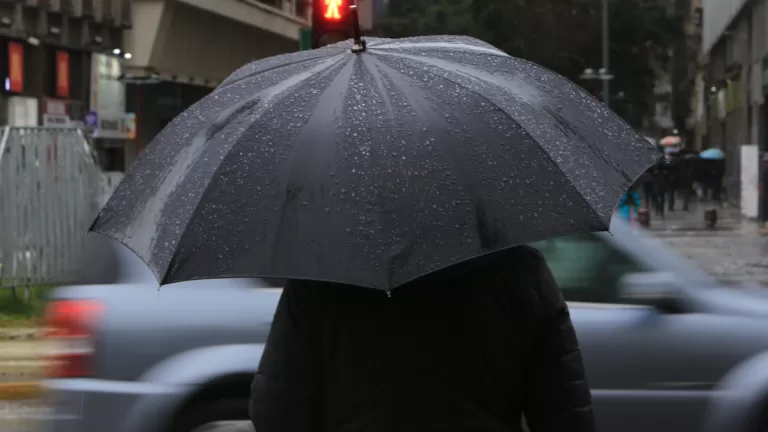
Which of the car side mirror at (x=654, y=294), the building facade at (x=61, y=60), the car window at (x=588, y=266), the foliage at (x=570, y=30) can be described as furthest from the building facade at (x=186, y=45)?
the car side mirror at (x=654, y=294)

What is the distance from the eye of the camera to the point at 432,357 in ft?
8.60

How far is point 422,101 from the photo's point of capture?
2.76 meters

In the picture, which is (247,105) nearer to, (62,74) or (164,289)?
(164,289)

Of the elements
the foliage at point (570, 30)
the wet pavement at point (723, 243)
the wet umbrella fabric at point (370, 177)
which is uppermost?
the foliage at point (570, 30)

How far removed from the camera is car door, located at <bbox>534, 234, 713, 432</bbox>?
5625 mm

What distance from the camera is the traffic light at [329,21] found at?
11656 mm

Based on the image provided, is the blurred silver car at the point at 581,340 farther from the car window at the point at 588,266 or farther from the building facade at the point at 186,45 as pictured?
the building facade at the point at 186,45

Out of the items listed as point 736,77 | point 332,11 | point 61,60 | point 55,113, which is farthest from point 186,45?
point 332,11

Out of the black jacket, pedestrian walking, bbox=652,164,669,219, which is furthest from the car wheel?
pedestrian walking, bbox=652,164,669,219

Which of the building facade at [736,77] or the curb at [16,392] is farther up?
the building facade at [736,77]

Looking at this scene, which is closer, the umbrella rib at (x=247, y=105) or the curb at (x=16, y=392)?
the umbrella rib at (x=247, y=105)

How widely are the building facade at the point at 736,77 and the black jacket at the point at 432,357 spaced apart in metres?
31.3

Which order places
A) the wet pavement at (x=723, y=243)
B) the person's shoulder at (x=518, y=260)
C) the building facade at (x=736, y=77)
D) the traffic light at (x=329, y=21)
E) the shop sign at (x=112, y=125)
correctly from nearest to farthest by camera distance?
the person's shoulder at (x=518, y=260)
the traffic light at (x=329, y=21)
the wet pavement at (x=723, y=243)
the shop sign at (x=112, y=125)
the building facade at (x=736, y=77)

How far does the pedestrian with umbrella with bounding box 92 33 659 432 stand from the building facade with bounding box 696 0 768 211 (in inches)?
1232
